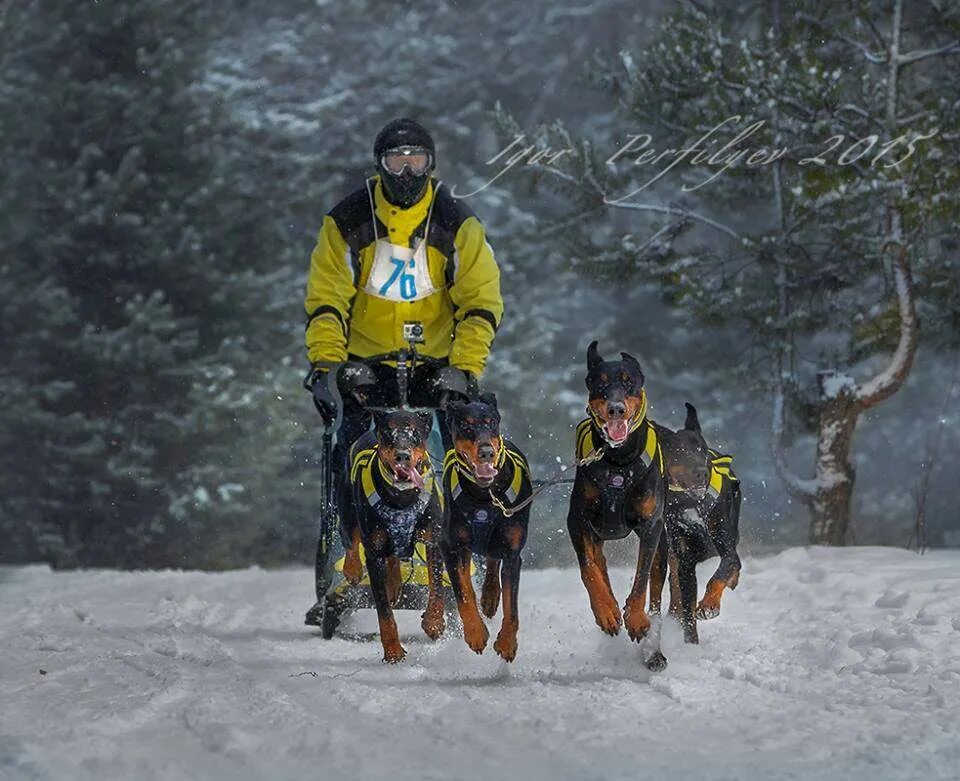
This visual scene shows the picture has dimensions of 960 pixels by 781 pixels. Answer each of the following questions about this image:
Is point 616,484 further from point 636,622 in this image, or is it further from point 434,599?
point 434,599

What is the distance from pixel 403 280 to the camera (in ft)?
21.9

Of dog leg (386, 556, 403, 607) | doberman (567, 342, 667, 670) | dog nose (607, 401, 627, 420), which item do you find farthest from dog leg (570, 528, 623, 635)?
dog leg (386, 556, 403, 607)

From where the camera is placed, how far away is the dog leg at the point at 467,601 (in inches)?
217

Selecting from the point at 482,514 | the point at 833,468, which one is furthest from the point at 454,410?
the point at 833,468

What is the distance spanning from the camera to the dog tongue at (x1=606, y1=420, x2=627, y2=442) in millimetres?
5230

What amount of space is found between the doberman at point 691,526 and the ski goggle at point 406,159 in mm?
1616

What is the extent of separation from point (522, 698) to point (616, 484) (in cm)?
92

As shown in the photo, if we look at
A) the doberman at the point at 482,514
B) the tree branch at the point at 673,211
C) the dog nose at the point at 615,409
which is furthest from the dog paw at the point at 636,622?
the tree branch at the point at 673,211

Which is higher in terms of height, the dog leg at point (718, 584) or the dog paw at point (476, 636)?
the dog leg at point (718, 584)

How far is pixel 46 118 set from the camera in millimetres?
17594

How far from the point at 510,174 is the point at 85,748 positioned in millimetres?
9113

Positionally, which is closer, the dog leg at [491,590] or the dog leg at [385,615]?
the dog leg at [385,615]

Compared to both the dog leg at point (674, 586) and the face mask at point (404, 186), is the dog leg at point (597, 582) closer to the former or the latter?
the dog leg at point (674, 586)

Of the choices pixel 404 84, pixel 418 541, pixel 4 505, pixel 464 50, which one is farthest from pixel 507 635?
pixel 464 50
